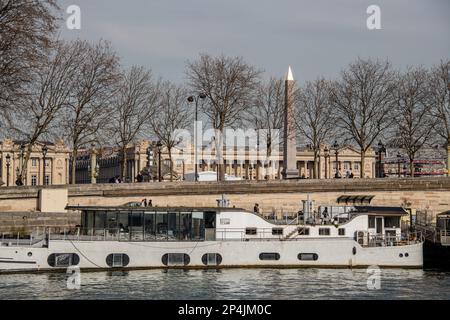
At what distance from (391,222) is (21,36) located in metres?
21.9

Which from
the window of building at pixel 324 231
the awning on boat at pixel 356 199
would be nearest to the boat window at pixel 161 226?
the window of building at pixel 324 231

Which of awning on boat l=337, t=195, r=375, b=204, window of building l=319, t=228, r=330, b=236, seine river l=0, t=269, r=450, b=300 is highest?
awning on boat l=337, t=195, r=375, b=204

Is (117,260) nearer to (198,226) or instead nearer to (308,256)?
(198,226)

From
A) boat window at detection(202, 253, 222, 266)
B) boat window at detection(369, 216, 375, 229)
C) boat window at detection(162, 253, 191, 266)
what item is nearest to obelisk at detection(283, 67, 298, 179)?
boat window at detection(369, 216, 375, 229)

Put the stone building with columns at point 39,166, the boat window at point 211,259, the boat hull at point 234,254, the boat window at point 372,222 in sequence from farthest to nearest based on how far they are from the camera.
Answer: the stone building with columns at point 39,166, the boat window at point 372,222, the boat window at point 211,259, the boat hull at point 234,254

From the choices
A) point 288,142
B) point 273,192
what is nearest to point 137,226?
point 273,192

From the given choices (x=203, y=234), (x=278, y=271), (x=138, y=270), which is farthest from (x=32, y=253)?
(x=278, y=271)

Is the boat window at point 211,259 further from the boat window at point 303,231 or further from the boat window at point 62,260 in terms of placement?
the boat window at point 62,260

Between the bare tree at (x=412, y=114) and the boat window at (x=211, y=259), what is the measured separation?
28.0m

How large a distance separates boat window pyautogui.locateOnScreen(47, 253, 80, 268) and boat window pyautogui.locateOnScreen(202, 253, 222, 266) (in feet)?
20.9

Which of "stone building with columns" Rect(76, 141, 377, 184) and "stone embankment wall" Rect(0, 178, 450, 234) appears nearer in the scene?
"stone embankment wall" Rect(0, 178, 450, 234)

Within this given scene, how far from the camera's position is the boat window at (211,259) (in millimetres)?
45875

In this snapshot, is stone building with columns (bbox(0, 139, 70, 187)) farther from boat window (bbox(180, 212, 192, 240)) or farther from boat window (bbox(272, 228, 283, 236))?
boat window (bbox(272, 228, 283, 236))

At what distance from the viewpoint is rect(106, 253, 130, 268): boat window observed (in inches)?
1756
